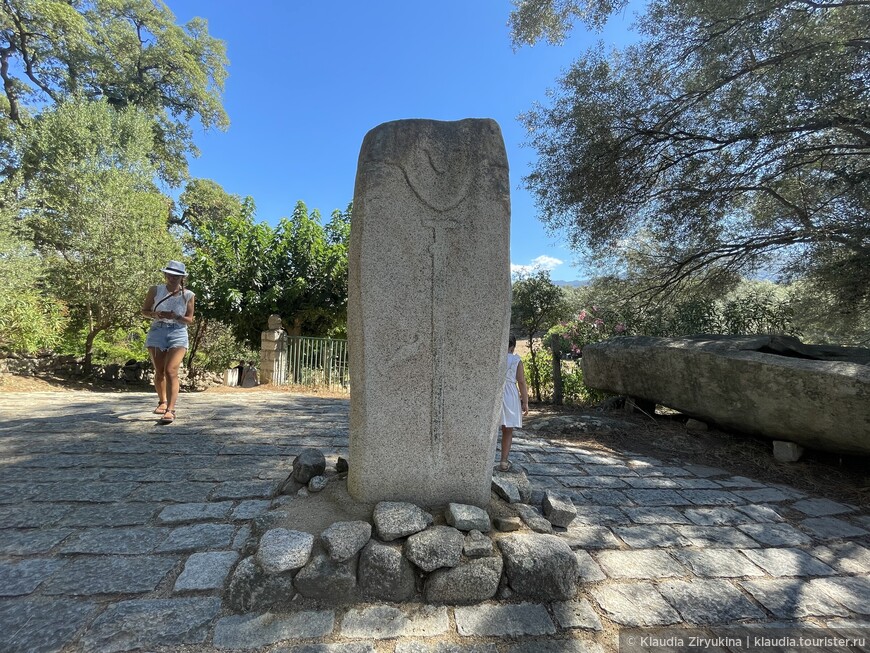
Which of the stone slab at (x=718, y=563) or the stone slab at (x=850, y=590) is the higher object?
the stone slab at (x=718, y=563)

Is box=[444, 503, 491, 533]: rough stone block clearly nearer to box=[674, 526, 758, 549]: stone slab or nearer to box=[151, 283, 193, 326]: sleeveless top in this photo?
box=[674, 526, 758, 549]: stone slab

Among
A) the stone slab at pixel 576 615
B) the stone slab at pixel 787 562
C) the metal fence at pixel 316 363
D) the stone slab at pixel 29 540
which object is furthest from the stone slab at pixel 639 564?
the metal fence at pixel 316 363

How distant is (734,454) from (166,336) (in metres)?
6.65

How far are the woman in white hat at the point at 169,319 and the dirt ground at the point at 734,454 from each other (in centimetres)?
461

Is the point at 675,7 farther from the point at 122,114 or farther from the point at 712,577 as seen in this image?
the point at 122,114

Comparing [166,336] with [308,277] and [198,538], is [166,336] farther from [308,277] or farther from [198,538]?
[308,277]

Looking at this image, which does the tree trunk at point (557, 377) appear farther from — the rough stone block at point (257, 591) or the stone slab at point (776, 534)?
the rough stone block at point (257, 591)

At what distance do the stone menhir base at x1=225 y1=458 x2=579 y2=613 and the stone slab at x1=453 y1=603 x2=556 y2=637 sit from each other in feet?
0.20

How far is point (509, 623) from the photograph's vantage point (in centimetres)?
185

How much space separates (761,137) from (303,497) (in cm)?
733

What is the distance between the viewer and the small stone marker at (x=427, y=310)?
7.94 ft

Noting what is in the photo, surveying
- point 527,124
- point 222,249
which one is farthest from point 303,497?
point 222,249

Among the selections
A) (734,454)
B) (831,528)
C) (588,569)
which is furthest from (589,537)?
(734,454)

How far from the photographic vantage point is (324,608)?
189 centimetres
